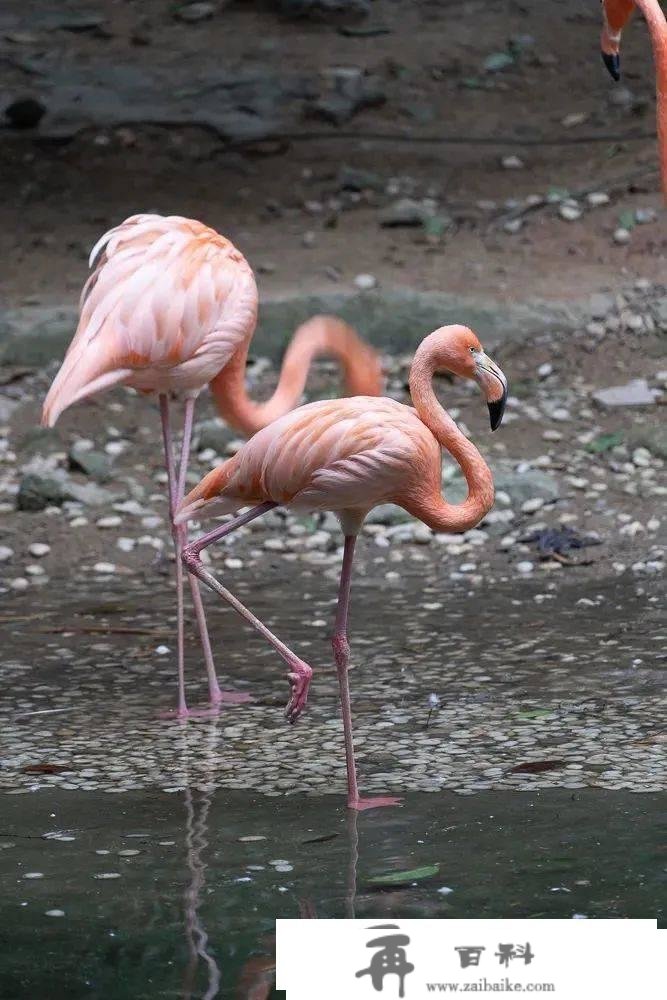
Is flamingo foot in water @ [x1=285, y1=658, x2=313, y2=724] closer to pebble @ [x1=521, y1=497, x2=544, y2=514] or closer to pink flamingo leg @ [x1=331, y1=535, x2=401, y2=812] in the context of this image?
pink flamingo leg @ [x1=331, y1=535, x2=401, y2=812]

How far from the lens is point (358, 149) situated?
32.7 ft

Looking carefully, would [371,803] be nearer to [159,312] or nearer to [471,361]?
[471,361]

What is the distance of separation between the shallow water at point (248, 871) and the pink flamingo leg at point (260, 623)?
0.80ft

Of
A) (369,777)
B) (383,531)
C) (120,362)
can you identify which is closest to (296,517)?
(383,531)

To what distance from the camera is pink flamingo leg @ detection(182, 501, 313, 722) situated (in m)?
4.07

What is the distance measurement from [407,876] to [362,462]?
1045 mm

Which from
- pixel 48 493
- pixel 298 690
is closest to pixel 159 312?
pixel 298 690

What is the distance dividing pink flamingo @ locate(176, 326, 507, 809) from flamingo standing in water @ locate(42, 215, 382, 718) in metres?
0.62

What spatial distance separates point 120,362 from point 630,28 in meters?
6.61

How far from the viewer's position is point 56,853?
3670mm

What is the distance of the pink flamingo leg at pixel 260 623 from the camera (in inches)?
160

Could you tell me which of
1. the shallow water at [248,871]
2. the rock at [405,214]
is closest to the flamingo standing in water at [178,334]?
the shallow water at [248,871]

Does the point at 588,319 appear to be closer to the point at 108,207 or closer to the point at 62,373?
the point at 108,207

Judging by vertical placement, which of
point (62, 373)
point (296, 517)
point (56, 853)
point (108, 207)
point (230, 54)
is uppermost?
point (230, 54)
